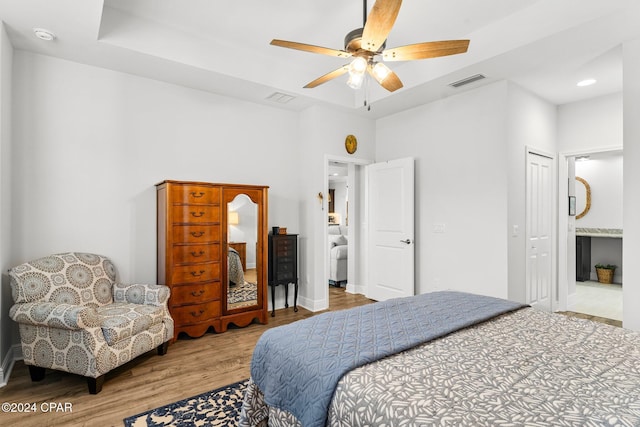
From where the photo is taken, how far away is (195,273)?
3.43 m

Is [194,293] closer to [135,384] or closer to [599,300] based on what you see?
[135,384]

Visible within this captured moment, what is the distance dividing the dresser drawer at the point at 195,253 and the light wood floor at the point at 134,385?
0.81 metres

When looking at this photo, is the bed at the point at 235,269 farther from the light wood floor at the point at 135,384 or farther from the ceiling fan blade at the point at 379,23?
the ceiling fan blade at the point at 379,23

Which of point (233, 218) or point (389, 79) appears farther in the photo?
point (233, 218)

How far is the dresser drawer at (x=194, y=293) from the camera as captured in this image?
333 centimetres

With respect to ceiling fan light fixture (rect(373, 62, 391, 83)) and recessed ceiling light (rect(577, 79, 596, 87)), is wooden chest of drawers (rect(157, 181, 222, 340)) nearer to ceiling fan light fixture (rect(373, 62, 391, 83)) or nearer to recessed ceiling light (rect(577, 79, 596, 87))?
ceiling fan light fixture (rect(373, 62, 391, 83))

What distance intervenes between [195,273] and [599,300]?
18.3ft

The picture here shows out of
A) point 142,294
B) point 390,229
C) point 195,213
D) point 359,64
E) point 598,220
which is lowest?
point 142,294

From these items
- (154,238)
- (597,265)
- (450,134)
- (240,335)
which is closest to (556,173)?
(450,134)

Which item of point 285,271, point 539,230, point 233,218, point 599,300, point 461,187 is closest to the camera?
point 233,218

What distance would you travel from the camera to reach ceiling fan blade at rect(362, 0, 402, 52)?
69.7 inches

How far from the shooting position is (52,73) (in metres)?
3.15

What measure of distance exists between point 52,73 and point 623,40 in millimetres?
4990

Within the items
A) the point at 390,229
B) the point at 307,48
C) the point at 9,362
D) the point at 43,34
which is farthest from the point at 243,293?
the point at 43,34
